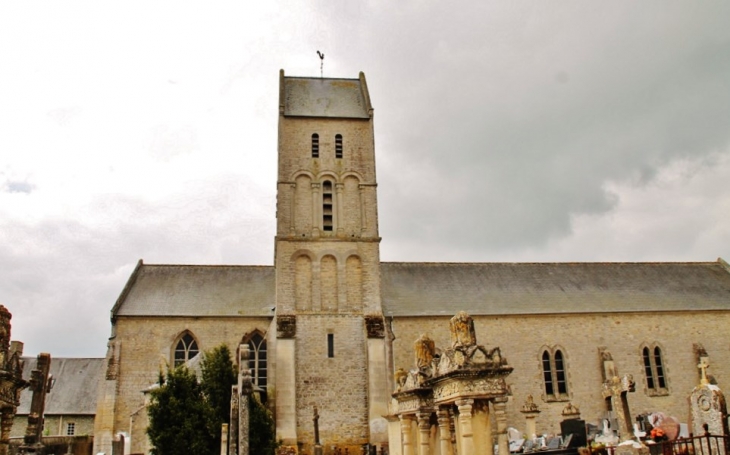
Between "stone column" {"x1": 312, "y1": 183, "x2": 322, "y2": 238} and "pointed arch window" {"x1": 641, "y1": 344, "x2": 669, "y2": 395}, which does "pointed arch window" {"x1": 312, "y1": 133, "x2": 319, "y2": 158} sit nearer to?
"stone column" {"x1": 312, "y1": 183, "x2": 322, "y2": 238}

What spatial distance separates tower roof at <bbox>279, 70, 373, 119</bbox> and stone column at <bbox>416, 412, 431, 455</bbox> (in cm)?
2422

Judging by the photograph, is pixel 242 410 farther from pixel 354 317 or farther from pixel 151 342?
pixel 151 342

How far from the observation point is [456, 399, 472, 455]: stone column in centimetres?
913

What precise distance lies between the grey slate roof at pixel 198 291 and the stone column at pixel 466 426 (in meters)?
24.5

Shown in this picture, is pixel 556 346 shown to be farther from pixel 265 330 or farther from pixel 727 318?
pixel 265 330

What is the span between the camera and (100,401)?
30125mm

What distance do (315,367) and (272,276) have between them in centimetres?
827

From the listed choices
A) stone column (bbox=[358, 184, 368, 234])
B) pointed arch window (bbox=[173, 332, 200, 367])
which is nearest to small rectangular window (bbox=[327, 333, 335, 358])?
stone column (bbox=[358, 184, 368, 234])

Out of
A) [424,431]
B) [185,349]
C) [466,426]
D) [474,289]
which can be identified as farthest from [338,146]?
[466,426]

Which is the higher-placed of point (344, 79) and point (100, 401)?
point (344, 79)

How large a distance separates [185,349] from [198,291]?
3.46 metres

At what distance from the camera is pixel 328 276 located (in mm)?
30938

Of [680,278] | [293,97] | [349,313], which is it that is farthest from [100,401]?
[680,278]

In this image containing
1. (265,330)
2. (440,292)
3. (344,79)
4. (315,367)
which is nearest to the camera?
(315,367)
